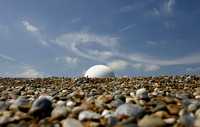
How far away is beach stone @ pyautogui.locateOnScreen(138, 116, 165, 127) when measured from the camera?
5438 mm

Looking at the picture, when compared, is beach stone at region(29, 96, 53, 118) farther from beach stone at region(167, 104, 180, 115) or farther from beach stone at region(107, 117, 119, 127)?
beach stone at region(167, 104, 180, 115)

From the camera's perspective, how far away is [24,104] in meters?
7.46

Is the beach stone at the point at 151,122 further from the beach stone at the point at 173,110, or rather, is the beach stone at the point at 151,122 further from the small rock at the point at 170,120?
the beach stone at the point at 173,110

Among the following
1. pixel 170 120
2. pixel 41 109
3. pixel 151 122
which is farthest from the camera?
pixel 41 109

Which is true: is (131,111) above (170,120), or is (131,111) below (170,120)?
above

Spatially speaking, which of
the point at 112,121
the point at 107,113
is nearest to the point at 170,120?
the point at 112,121

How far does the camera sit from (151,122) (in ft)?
17.9

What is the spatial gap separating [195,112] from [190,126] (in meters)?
0.91

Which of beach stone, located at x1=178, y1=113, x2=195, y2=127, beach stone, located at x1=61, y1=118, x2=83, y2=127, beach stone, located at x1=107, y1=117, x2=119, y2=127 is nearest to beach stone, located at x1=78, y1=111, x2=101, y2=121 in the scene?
beach stone, located at x1=61, y1=118, x2=83, y2=127

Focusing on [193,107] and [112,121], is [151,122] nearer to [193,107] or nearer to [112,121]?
[112,121]

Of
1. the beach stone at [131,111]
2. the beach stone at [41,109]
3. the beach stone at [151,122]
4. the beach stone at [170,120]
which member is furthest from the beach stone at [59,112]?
the beach stone at [170,120]

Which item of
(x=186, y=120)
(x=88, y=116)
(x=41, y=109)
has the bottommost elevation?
(x=186, y=120)

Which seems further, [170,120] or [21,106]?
[21,106]

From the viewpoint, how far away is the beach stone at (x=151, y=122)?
214 inches
